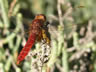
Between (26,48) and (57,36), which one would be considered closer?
(26,48)

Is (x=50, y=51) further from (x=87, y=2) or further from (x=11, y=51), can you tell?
(x=87, y=2)

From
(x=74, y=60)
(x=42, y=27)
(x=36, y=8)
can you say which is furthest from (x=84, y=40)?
(x=36, y=8)

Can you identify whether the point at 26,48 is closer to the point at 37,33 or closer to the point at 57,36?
the point at 37,33

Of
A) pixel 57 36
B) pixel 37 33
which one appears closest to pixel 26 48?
pixel 37 33

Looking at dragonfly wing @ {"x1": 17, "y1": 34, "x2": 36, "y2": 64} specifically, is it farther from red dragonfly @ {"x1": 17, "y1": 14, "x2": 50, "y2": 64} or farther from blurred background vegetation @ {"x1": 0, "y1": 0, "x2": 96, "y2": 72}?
blurred background vegetation @ {"x1": 0, "y1": 0, "x2": 96, "y2": 72}

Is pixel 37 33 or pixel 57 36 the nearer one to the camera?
pixel 37 33

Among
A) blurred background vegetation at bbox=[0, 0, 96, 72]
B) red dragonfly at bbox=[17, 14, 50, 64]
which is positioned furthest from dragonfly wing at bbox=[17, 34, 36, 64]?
blurred background vegetation at bbox=[0, 0, 96, 72]

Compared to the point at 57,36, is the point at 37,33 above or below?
above

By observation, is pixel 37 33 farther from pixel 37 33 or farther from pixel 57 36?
pixel 57 36
